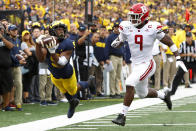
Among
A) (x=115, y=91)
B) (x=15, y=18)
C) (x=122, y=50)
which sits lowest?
(x=115, y=91)

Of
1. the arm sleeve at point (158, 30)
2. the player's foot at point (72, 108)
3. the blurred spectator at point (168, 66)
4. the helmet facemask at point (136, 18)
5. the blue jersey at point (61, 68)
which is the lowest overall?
the blurred spectator at point (168, 66)

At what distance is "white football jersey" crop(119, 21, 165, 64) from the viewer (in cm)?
805

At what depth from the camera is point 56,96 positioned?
12.8 metres

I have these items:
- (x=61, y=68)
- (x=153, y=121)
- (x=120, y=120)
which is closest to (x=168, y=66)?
(x=153, y=121)

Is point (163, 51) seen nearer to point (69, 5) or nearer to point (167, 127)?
point (69, 5)

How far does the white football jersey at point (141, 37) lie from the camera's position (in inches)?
317

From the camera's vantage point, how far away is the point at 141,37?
8.04 metres

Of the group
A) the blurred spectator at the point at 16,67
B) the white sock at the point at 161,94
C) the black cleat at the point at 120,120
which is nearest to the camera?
the black cleat at the point at 120,120

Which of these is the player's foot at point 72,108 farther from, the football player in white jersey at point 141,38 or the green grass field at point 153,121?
the football player in white jersey at point 141,38

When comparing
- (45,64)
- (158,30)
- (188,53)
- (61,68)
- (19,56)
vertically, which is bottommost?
(188,53)

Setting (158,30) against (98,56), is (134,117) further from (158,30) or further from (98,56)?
(98,56)

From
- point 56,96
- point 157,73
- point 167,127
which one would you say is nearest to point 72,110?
point 167,127

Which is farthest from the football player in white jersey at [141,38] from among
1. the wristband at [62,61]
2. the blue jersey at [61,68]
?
the wristband at [62,61]

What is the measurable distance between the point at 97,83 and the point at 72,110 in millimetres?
5684
